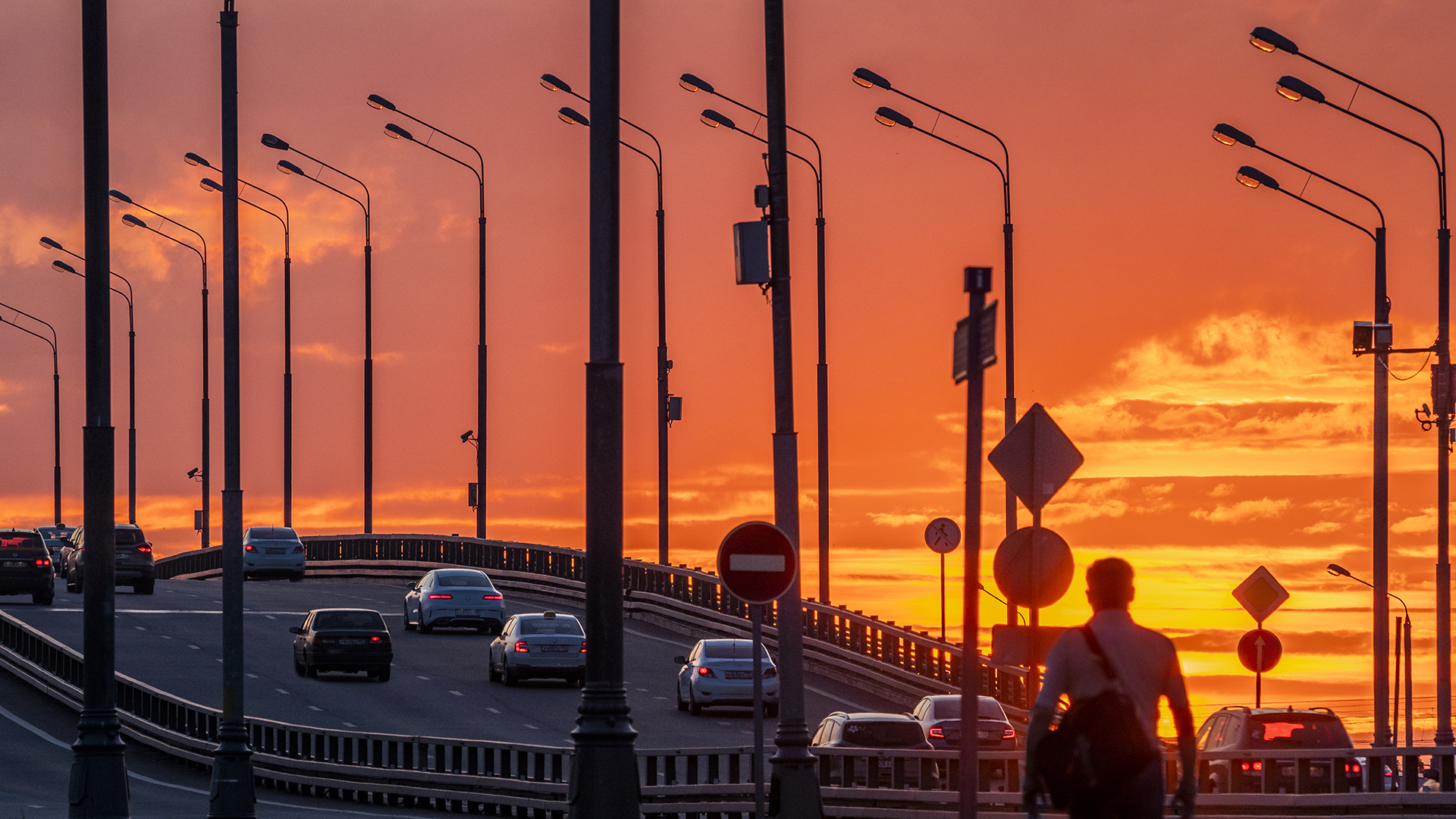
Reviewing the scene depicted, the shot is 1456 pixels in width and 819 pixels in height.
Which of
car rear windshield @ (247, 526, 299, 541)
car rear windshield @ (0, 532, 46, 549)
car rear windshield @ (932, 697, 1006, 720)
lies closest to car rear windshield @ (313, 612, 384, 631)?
car rear windshield @ (932, 697, 1006, 720)

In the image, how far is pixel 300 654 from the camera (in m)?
48.8

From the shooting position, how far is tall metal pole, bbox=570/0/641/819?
1489 cm

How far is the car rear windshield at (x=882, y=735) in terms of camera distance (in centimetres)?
2977

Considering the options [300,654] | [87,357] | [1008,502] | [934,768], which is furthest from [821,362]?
[87,357]

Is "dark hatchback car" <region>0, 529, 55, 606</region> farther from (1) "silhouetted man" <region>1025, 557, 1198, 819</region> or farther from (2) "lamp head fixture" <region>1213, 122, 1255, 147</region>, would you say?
(1) "silhouetted man" <region>1025, 557, 1198, 819</region>

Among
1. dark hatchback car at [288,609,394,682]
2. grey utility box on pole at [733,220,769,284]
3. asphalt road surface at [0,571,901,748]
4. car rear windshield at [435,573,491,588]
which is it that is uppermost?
grey utility box on pole at [733,220,769,284]

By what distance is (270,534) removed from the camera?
243ft

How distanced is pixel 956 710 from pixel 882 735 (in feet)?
16.9

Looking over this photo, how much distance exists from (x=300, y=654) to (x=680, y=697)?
9623mm

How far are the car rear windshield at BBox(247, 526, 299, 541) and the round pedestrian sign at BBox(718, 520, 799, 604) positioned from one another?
58221 millimetres

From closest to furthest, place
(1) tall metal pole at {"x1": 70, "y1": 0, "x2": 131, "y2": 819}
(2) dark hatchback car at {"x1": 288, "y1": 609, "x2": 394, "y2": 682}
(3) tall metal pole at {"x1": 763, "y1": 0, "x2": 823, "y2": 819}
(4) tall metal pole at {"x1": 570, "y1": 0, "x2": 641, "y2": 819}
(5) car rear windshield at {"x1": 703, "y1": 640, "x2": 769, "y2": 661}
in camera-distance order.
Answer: (4) tall metal pole at {"x1": 570, "y1": 0, "x2": 641, "y2": 819} → (3) tall metal pole at {"x1": 763, "y1": 0, "x2": 823, "y2": 819} → (1) tall metal pole at {"x1": 70, "y1": 0, "x2": 131, "y2": 819} → (5) car rear windshield at {"x1": 703, "y1": 640, "x2": 769, "y2": 661} → (2) dark hatchback car at {"x1": 288, "y1": 609, "x2": 394, "y2": 682}

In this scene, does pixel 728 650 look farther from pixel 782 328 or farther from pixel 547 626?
pixel 782 328

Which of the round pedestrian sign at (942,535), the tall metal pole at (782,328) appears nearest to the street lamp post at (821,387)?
the round pedestrian sign at (942,535)

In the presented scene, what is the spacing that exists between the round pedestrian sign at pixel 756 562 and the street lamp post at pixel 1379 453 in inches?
805
